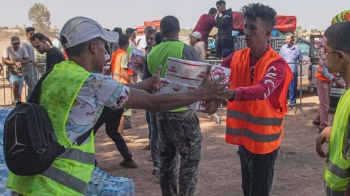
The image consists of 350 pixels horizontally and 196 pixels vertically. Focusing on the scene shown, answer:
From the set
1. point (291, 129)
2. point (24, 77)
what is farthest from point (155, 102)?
point (24, 77)

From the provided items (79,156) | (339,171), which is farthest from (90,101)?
(339,171)

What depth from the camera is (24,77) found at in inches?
500

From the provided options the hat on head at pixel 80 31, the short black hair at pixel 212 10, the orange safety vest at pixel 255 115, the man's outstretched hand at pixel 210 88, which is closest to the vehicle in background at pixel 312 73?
the short black hair at pixel 212 10

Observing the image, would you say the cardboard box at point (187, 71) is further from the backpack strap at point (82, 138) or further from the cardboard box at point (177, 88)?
the backpack strap at point (82, 138)

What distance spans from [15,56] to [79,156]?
10831 mm

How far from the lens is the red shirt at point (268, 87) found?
11.9 feet

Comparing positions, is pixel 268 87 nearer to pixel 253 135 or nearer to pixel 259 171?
pixel 253 135

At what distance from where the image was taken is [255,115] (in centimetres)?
394

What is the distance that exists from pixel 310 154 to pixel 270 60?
15.1 feet

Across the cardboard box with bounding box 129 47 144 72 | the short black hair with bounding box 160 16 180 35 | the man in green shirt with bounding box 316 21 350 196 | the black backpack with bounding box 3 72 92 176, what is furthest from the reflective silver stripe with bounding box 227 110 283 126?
the cardboard box with bounding box 129 47 144 72

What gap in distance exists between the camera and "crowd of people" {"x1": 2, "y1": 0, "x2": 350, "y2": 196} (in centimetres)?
257

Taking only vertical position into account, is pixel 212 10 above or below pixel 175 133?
above

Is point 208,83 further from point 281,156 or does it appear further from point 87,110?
point 281,156

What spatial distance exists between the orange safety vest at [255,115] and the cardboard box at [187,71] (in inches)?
20.9
